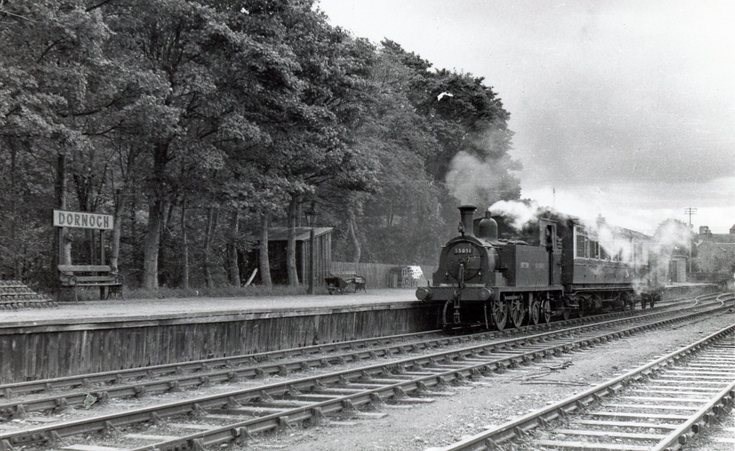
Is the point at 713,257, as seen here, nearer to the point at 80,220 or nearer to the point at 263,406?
the point at 80,220

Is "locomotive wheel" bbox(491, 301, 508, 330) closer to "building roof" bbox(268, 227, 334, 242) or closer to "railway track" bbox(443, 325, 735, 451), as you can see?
"railway track" bbox(443, 325, 735, 451)

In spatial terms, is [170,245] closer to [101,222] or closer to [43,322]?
[101,222]

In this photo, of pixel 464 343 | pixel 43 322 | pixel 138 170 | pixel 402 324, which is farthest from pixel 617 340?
pixel 138 170

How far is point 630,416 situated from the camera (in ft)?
29.0

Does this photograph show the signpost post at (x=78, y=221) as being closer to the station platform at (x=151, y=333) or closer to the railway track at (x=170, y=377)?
the station platform at (x=151, y=333)

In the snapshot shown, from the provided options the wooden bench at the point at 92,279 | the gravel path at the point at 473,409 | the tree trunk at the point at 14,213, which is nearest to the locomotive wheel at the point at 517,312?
the gravel path at the point at 473,409

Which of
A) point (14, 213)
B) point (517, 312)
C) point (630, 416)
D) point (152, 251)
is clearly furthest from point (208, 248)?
point (630, 416)

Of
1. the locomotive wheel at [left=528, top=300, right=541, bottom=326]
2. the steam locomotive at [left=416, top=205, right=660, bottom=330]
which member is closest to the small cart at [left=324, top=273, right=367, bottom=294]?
the steam locomotive at [left=416, top=205, right=660, bottom=330]

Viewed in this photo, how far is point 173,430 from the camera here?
26.3ft

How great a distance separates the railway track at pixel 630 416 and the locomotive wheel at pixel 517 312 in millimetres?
7873

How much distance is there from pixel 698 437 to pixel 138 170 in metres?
24.7

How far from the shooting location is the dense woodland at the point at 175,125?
63.4 ft

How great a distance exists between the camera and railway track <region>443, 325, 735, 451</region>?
7441 mm

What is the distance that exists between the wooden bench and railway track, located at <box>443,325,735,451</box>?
13.5 metres
